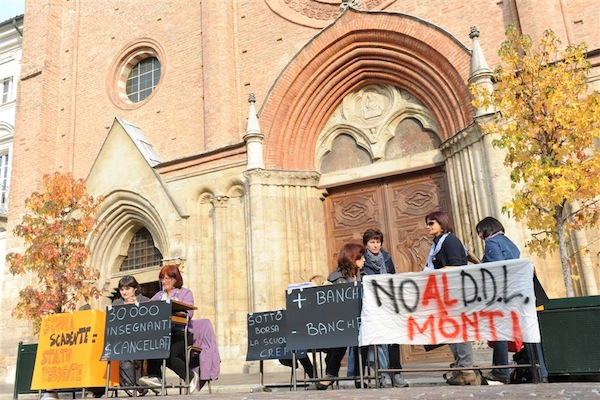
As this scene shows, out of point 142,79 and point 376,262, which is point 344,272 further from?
point 142,79

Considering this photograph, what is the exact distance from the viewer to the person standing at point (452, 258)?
553cm

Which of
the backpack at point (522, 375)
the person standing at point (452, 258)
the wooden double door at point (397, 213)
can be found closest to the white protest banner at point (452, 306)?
the person standing at point (452, 258)

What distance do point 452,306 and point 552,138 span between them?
12.7 ft

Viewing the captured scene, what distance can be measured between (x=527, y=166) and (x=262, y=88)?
7591 millimetres

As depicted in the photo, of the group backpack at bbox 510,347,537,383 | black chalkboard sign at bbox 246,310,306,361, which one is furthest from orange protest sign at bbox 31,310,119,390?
backpack at bbox 510,347,537,383

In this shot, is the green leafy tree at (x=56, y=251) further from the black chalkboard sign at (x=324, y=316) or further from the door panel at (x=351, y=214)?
the black chalkboard sign at (x=324, y=316)

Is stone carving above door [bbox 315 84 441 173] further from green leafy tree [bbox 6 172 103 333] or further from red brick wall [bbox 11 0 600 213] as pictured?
green leafy tree [bbox 6 172 103 333]

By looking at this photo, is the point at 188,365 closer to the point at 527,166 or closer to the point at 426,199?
the point at 527,166

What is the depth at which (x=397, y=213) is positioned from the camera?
12.3m

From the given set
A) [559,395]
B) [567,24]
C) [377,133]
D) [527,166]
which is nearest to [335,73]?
[377,133]

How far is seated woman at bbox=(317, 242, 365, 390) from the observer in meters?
A: 6.25

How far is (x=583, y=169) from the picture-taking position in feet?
25.3

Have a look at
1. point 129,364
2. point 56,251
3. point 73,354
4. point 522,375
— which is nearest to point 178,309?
point 129,364

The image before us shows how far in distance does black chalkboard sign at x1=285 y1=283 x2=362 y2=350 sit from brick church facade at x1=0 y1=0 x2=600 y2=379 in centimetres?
484
